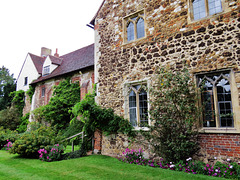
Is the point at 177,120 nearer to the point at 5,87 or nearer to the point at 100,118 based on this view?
the point at 100,118

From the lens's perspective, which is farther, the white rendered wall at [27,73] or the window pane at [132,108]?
the white rendered wall at [27,73]

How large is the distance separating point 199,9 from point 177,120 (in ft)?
14.7

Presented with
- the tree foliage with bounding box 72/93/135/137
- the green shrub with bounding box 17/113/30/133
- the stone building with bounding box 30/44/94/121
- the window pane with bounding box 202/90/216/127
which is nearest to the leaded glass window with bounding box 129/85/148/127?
the tree foliage with bounding box 72/93/135/137

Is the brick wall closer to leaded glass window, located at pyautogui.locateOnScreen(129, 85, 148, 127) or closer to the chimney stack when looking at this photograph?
leaded glass window, located at pyautogui.locateOnScreen(129, 85, 148, 127)

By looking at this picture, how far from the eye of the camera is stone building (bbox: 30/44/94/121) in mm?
16469

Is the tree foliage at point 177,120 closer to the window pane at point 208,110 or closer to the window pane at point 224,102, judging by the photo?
the window pane at point 208,110

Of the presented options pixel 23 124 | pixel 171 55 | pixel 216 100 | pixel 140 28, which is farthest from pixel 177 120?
pixel 23 124

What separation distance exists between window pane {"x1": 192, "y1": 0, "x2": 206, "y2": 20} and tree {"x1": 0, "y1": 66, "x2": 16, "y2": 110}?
2998 centimetres

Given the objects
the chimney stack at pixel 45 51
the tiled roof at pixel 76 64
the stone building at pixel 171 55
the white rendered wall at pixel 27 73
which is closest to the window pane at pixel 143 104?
the stone building at pixel 171 55

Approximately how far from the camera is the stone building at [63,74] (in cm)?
1647

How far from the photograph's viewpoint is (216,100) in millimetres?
6586

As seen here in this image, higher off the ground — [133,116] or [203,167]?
[133,116]

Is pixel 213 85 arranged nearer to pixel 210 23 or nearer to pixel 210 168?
pixel 210 23

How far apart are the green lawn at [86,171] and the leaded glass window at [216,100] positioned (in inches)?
80.4
